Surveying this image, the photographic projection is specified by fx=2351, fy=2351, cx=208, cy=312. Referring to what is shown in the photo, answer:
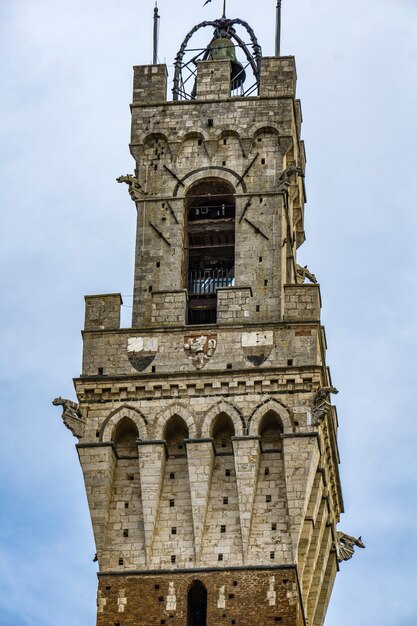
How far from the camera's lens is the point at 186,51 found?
61.7 metres

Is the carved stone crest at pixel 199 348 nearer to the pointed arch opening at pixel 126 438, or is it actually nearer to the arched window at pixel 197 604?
the pointed arch opening at pixel 126 438

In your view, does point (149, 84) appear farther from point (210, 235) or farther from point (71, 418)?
point (71, 418)

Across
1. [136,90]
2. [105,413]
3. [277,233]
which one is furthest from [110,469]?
[136,90]

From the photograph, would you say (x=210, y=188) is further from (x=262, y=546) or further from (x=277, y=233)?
(x=262, y=546)

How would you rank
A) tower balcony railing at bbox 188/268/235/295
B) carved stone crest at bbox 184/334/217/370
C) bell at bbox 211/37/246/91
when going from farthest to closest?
bell at bbox 211/37/246/91 → tower balcony railing at bbox 188/268/235/295 → carved stone crest at bbox 184/334/217/370

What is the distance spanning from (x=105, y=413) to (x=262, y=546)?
16.3 feet

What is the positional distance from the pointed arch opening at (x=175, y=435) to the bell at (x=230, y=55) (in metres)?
11.3

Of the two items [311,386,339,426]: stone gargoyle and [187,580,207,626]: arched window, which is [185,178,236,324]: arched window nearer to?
[311,386,339,426]: stone gargoyle

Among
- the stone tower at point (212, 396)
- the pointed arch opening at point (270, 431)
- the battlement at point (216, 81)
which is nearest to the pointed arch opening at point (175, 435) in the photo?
the stone tower at point (212, 396)

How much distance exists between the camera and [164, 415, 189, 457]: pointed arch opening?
176ft

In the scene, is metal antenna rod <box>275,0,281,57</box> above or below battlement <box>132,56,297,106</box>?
above

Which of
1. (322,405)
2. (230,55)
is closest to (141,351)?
(322,405)

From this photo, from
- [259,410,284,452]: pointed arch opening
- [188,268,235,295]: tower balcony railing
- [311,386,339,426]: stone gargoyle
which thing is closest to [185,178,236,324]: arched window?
[188,268,235,295]: tower balcony railing

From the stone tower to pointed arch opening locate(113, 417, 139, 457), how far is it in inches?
1.6
